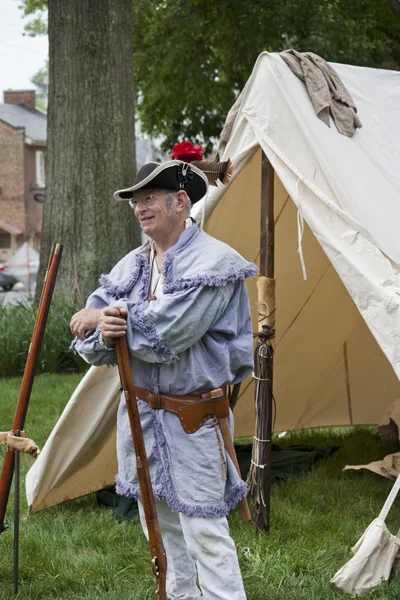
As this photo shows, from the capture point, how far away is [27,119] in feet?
152

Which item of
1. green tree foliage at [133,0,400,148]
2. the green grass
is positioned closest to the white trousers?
the green grass

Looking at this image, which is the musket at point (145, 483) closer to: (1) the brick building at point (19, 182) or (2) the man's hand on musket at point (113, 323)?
(2) the man's hand on musket at point (113, 323)

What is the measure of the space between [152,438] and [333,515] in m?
1.84

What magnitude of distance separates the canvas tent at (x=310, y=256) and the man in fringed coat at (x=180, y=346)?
2.66 ft

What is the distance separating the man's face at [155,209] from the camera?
3.08 metres

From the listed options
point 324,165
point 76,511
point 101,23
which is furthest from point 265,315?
point 101,23

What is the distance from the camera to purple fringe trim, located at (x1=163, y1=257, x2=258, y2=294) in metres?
2.92

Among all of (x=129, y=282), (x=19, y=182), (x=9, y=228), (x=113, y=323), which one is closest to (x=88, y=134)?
(x=129, y=282)

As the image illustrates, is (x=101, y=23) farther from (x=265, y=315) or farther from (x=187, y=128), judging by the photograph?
(x=187, y=128)

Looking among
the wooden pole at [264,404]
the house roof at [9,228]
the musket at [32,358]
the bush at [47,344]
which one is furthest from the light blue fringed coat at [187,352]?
the house roof at [9,228]

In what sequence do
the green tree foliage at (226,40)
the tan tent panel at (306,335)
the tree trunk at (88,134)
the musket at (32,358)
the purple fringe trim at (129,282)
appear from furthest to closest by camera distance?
1. the green tree foliage at (226,40)
2. the tree trunk at (88,134)
3. the tan tent panel at (306,335)
4. the musket at (32,358)
5. the purple fringe trim at (129,282)

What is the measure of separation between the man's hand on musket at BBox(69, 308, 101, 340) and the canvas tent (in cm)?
121

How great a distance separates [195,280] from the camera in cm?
292

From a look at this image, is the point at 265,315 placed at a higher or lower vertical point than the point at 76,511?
higher
